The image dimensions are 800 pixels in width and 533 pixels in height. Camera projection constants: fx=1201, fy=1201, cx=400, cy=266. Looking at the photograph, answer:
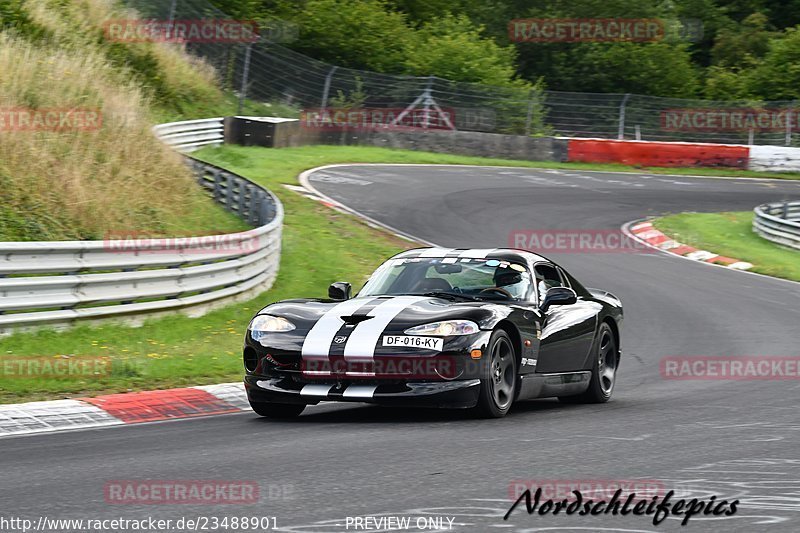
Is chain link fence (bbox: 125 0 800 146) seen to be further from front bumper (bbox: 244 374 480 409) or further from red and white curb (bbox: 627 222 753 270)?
front bumper (bbox: 244 374 480 409)

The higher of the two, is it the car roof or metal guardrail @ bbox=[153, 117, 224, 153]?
the car roof

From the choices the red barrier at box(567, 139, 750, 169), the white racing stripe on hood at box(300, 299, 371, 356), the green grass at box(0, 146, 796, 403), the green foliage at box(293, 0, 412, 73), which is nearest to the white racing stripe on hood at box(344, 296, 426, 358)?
the white racing stripe on hood at box(300, 299, 371, 356)

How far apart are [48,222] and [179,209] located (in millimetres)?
4079

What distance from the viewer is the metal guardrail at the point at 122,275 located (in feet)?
37.7

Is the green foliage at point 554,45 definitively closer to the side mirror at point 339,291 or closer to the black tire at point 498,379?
the side mirror at point 339,291

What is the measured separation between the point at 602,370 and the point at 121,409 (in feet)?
14.0

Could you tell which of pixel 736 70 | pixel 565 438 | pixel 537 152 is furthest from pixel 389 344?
pixel 736 70

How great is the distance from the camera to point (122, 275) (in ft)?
41.7

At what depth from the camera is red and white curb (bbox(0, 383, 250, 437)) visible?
27.3ft

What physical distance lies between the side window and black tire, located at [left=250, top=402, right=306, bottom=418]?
2.20 meters

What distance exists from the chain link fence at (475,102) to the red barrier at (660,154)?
842mm

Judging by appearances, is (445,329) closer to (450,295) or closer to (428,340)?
(428,340)

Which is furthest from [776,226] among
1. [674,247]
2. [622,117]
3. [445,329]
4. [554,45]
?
[554,45]

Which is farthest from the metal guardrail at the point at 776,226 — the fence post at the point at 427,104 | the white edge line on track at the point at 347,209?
the fence post at the point at 427,104
